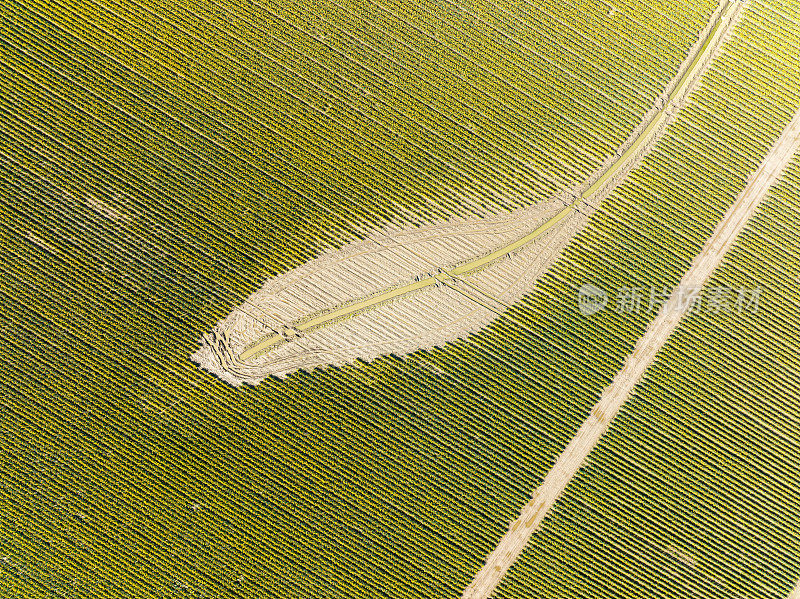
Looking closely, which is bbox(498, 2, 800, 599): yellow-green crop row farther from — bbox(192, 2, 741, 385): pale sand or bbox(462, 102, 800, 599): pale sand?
bbox(192, 2, 741, 385): pale sand

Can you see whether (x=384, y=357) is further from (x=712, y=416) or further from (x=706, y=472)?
(x=706, y=472)

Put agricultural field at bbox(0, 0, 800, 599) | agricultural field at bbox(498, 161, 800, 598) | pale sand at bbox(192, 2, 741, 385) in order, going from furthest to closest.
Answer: agricultural field at bbox(498, 161, 800, 598) < pale sand at bbox(192, 2, 741, 385) < agricultural field at bbox(0, 0, 800, 599)

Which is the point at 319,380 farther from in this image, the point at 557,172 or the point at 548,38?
the point at 548,38

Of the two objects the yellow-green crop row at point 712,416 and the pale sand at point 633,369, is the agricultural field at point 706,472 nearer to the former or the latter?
the yellow-green crop row at point 712,416

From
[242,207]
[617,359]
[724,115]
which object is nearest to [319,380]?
[242,207]

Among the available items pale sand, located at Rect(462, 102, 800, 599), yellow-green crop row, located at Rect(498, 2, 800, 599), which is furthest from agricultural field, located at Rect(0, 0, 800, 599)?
pale sand, located at Rect(462, 102, 800, 599)

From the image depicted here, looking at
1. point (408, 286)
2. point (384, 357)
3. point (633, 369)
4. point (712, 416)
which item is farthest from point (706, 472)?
point (408, 286)
